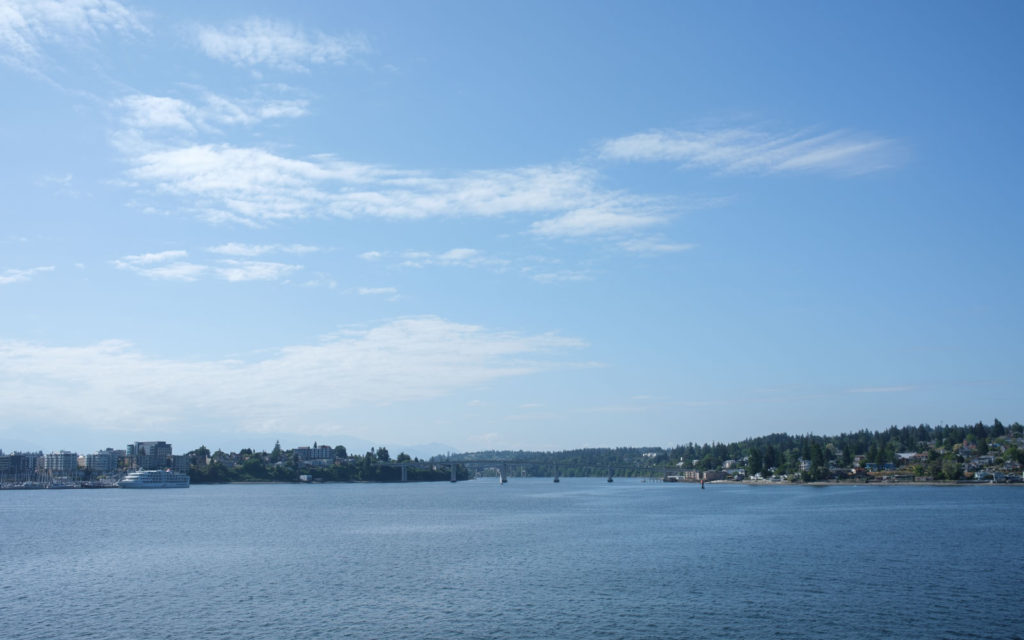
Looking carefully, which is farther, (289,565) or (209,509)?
(209,509)

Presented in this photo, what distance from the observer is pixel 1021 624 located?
1581 inches

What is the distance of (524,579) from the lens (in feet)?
183

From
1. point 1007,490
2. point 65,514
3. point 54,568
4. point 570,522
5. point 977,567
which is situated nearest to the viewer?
point 977,567

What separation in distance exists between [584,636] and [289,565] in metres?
33.7

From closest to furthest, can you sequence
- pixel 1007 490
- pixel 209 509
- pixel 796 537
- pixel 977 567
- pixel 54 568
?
pixel 977 567 → pixel 54 568 → pixel 796 537 → pixel 209 509 → pixel 1007 490

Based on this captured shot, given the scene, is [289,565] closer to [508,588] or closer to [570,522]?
[508,588]

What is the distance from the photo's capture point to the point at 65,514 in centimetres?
12875

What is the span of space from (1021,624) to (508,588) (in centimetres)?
2934

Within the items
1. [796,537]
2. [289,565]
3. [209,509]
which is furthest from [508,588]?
[209,509]

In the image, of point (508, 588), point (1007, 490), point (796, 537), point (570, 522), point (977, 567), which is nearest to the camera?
point (508, 588)

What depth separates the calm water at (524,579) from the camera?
41312 mm

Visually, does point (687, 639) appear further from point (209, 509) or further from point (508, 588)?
point (209, 509)

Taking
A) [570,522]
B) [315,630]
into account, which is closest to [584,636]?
[315,630]

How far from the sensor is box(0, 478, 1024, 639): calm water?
41312 mm
